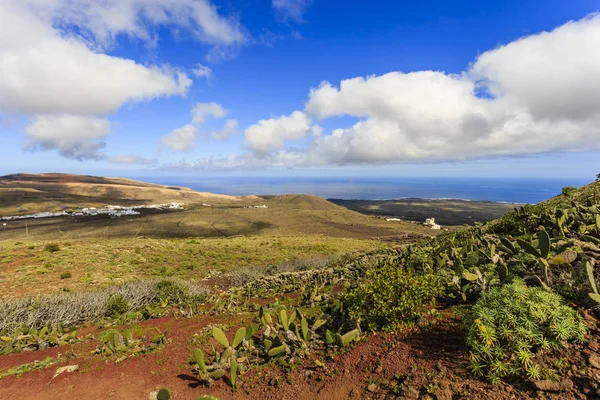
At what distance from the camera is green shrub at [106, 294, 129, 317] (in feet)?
40.8

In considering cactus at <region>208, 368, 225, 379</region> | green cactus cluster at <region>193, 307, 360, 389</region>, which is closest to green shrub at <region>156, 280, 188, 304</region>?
green cactus cluster at <region>193, 307, 360, 389</region>

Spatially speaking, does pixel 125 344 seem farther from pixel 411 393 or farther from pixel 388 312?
pixel 411 393

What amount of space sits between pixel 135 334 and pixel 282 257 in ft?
72.2

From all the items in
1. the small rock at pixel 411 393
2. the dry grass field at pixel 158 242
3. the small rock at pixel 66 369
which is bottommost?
the dry grass field at pixel 158 242

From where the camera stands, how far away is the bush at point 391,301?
6.93 m

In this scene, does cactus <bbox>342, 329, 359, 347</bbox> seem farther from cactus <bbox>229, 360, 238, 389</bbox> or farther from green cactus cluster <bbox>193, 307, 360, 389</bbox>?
cactus <bbox>229, 360, 238, 389</bbox>

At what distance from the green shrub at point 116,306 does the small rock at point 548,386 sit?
14.0 m

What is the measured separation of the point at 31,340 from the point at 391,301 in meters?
11.5

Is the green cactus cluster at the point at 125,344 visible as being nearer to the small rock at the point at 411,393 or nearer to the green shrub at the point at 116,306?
the green shrub at the point at 116,306

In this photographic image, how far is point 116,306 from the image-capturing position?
41.1ft

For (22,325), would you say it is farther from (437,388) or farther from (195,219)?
(195,219)

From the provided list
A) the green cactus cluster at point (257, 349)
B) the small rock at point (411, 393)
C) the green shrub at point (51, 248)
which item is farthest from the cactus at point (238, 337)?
the green shrub at point (51, 248)

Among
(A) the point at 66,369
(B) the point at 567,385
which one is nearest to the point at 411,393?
(B) the point at 567,385

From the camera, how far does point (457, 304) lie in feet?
25.6
